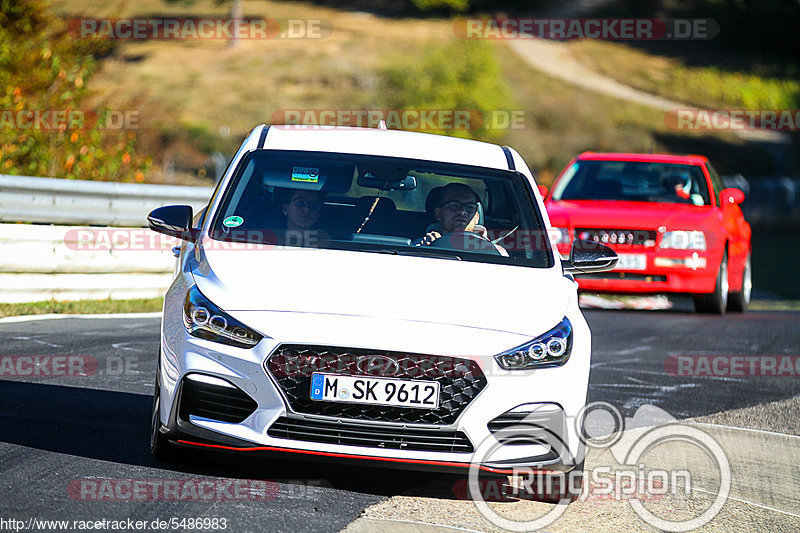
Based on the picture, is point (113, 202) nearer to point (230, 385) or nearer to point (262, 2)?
point (230, 385)

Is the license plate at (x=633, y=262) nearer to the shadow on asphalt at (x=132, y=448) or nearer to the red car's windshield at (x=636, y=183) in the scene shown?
the red car's windshield at (x=636, y=183)

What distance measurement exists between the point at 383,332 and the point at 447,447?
0.55 meters

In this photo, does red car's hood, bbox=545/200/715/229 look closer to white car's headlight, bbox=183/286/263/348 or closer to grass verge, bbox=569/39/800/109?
white car's headlight, bbox=183/286/263/348

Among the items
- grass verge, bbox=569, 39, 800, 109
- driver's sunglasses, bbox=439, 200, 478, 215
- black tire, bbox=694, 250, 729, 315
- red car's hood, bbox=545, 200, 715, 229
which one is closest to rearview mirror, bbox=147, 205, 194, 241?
driver's sunglasses, bbox=439, 200, 478, 215

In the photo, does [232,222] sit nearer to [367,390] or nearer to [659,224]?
[367,390]

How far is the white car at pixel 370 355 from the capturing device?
4.99 metres

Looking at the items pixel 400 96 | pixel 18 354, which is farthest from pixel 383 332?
pixel 400 96

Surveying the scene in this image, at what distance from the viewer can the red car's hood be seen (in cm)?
1377

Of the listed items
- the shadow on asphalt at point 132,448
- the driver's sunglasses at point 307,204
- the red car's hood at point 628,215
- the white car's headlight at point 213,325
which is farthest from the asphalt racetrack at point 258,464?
the red car's hood at point 628,215

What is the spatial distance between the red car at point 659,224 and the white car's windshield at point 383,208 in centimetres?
668

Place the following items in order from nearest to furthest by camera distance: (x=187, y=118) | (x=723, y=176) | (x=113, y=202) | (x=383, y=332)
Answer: (x=383, y=332) < (x=113, y=202) < (x=723, y=176) < (x=187, y=118)

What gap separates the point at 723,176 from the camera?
49.8 meters

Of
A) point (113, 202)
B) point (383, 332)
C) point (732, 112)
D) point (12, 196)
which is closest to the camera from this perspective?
point (383, 332)

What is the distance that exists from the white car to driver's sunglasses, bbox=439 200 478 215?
527 mm
